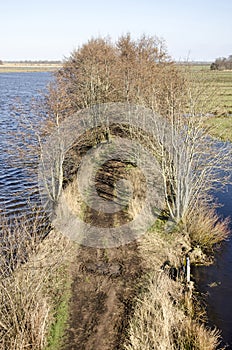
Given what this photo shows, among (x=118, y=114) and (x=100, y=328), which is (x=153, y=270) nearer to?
(x=100, y=328)

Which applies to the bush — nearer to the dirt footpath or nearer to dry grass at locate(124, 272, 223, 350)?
the dirt footpath

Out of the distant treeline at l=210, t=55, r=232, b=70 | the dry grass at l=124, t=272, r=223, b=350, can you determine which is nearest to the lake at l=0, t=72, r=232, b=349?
the dry grass at l=124, t=272, r=223, b=350

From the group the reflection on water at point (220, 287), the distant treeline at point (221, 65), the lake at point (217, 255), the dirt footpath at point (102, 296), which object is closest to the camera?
the dirt footpath at point (102, 296)

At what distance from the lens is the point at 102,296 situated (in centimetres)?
1115

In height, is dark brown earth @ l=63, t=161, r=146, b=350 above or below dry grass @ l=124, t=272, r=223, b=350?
below

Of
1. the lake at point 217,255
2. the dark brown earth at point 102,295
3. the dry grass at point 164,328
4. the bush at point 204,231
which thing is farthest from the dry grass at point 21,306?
the bush at point 204,231

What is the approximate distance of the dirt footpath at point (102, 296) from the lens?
9.49 metres

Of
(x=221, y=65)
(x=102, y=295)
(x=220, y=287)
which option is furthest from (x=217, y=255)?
(x=221, y=65)

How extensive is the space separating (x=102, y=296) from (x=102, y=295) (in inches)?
1.9

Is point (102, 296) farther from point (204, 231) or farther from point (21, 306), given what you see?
point (204, 231)

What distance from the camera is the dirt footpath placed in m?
9.49

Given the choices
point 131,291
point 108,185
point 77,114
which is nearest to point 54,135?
point 108,185

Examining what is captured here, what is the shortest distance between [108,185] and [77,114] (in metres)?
6.20

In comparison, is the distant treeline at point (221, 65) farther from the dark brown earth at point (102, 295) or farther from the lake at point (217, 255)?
the dark brown earth at point (102, 295)
